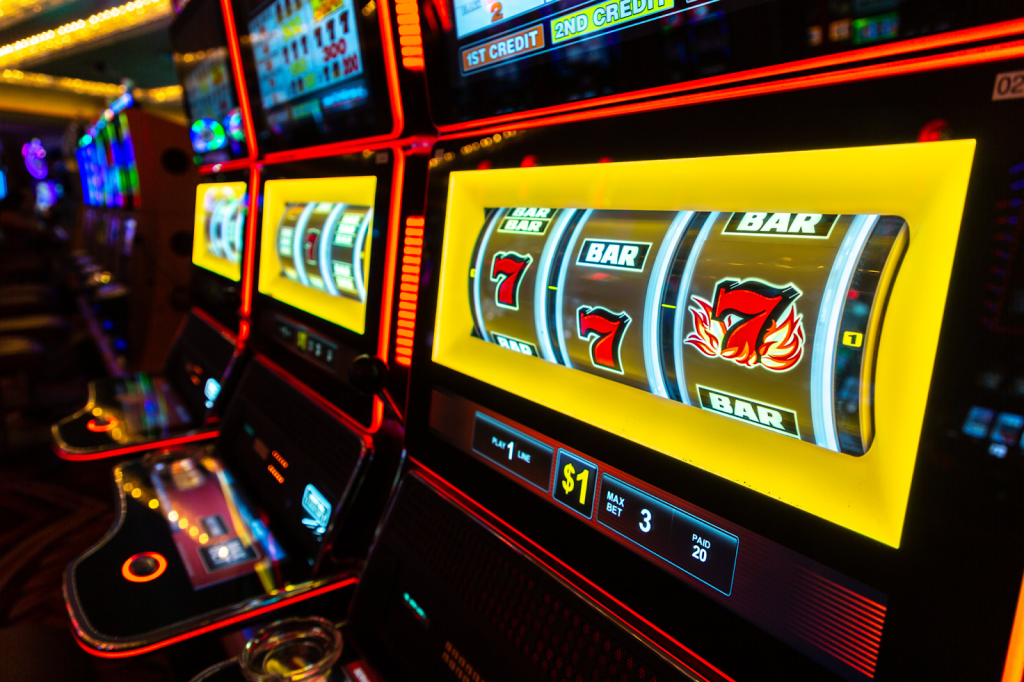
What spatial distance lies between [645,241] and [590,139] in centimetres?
19

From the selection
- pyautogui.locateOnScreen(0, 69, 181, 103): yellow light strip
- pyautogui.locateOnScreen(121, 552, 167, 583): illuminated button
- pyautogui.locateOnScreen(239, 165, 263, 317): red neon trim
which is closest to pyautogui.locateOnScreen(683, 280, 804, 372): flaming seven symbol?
pyautogui.locateOnScreen(121, 552, 167, 583): illuminated button

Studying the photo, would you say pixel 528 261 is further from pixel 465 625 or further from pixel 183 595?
pixel 183 595

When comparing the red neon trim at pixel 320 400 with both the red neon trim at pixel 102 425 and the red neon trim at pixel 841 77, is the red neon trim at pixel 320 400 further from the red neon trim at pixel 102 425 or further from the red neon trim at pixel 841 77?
the red neon trim at pixel 841 77

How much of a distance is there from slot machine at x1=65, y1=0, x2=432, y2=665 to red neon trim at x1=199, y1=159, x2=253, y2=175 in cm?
25

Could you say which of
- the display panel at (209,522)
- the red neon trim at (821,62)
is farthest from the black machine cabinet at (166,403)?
the red neon trim at (821,62)

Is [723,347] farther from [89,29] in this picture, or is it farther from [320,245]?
[89,29]

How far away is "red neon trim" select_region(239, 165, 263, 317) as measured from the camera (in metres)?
2.34

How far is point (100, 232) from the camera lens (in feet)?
21.6

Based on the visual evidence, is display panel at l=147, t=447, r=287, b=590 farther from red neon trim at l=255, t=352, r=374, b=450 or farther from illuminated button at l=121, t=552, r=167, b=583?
red neon trim at l=255, t=352, r=374, b=450

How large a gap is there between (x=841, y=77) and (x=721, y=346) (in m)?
0.34

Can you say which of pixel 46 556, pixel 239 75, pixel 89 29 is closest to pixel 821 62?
pixel 239 75

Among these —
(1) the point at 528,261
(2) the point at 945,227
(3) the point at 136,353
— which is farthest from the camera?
(3) the point at 136,353

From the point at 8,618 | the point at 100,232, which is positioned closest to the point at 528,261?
the point at 8,618

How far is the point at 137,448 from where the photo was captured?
226cm
